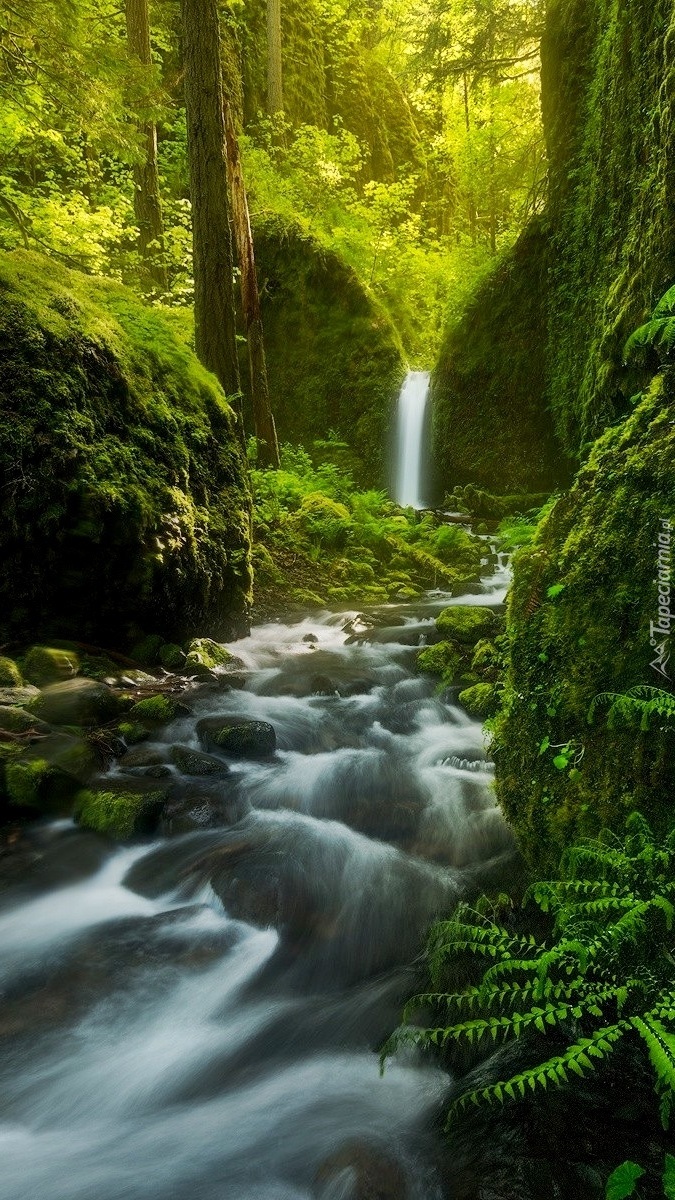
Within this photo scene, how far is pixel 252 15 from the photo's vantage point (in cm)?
2189

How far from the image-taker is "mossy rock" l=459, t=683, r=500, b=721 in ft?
17.2

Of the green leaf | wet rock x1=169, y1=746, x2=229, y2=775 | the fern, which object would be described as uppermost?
the fern

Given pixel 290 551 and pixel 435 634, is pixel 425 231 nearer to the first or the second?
pixel 290 551

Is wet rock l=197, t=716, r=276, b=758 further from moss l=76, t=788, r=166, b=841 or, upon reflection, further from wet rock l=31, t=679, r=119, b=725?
moss l=76, t=788, r=166, b=841

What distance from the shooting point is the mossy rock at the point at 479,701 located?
17.2ft

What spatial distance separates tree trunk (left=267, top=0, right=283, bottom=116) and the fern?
22923mm

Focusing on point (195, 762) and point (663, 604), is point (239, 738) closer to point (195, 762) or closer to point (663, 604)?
point (195, 762)

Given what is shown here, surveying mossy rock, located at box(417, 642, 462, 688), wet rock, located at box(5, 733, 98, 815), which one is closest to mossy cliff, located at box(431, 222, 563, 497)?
mossy rock, located at box(417, 642, 462, 688)

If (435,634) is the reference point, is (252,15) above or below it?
above

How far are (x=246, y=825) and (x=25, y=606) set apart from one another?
259 centimetres

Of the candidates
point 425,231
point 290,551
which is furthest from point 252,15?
point 290,551

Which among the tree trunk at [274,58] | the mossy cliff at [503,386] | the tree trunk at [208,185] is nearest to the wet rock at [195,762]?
the tree trunk at [208,185]

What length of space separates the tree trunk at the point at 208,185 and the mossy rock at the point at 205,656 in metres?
2.79

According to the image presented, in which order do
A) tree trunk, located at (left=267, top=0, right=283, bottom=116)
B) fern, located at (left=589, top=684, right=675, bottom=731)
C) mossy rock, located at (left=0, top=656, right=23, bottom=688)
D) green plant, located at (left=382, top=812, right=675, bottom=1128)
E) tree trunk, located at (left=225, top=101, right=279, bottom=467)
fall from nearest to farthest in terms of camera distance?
green plant, located at (left=382, top=812, right=675, bottom=1128) → fern, located at (left=589, top=684, right=675, bottom=731) → mossy rock, located at (left=0, top=656, right=23, bottom=688) → tree trunk, located at (left=225, top=101, right=279, bottom=467) → tree trunk, located at (left=267, top=0, right=283, bottom=116)
